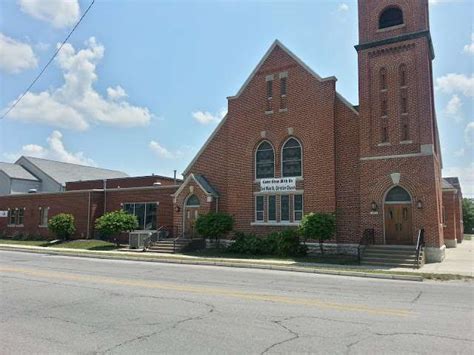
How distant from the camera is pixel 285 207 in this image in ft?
85.3

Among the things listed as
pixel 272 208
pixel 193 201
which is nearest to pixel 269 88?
pixel 272 208

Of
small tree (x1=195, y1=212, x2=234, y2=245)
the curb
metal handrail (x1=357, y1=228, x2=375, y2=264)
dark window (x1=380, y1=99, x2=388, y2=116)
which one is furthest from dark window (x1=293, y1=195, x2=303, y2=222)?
the curb

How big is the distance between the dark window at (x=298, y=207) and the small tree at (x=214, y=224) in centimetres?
391

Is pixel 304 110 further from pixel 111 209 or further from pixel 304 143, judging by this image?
pixel 111 209

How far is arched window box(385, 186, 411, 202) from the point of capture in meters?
22.1

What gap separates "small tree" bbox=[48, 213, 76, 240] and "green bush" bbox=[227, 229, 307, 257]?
51.8ft

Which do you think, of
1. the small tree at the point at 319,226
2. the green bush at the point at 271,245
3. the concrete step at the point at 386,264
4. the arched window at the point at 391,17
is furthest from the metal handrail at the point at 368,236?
the arched window at the point at 391,17

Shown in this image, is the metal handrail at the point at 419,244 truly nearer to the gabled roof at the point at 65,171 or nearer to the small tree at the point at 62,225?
the small tree at the point at 62,225

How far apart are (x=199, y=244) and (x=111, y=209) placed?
443 inches

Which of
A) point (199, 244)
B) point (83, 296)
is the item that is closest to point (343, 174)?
point (199, 244)

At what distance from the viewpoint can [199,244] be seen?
1087 inches

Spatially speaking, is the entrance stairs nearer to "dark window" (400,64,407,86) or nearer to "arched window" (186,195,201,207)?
"dark window" (400,64,407,86)

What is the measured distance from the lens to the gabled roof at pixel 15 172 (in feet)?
177

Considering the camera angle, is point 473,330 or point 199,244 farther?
point 199,244
